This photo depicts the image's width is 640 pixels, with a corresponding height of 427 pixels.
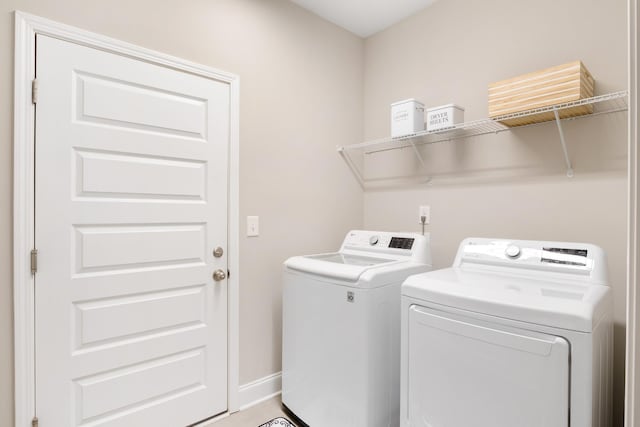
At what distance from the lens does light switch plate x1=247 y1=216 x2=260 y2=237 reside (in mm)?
2123

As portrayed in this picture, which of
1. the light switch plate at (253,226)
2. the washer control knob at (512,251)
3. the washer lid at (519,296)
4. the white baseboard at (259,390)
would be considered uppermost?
the light switch plate at (253,226)

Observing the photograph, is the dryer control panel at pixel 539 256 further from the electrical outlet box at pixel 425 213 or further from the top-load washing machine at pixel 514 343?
the electrical outlet box at pixel 425 213

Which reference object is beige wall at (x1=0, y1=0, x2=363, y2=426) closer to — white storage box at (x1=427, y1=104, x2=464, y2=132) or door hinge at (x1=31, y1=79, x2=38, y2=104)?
door hinge at (x1=31, y1=79, x2=38, y2=104)

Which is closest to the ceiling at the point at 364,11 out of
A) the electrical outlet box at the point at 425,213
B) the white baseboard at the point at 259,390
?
the electrical outlet box at the point at 425,213

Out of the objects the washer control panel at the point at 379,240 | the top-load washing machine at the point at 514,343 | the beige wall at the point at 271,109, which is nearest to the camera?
the top-load washing machine at the point at 514,343

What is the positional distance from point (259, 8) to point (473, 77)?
1377 millimetres

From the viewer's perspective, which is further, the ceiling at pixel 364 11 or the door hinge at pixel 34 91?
the ceiling at pixel 364 11

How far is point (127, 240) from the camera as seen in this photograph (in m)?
1.68

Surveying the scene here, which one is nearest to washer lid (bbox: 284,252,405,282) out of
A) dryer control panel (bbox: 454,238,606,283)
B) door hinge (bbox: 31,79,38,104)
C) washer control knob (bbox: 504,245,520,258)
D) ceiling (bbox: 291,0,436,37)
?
dryer control panel (bbox: 454,238,606,283)

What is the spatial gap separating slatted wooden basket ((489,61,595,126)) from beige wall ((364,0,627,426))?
15 centimetres

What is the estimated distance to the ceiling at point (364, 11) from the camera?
2324mm

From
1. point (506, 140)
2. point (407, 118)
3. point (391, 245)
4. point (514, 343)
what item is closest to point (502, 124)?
point (506, 140)

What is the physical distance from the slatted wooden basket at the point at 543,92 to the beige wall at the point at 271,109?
1.17 m

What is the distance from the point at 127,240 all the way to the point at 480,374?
1608 mm
